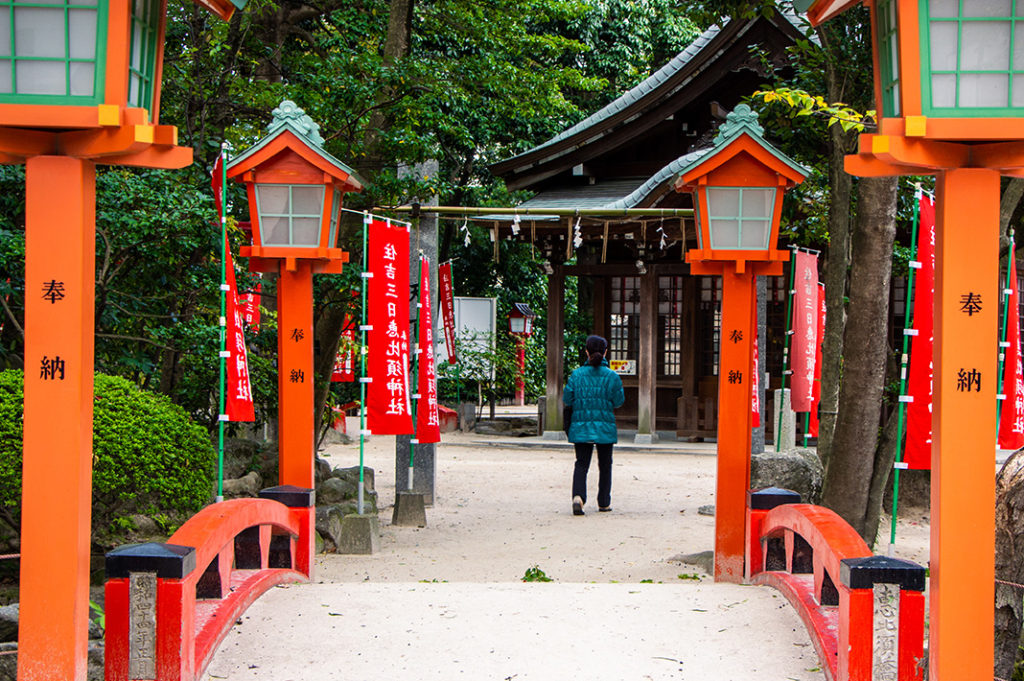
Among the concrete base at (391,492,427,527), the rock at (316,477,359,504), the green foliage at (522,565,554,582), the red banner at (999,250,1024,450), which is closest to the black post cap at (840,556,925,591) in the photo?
the green foliage at (522,565,554,582)

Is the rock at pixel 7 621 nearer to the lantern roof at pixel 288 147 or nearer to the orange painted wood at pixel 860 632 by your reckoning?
the lantern roof at pixel 288 147

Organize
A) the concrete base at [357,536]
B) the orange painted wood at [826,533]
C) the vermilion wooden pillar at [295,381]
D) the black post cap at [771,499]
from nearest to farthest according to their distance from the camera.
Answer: the orange painted wood at [826,533] < the black post cap at [771,499] < the vermilion wooden pillar at [295,381] < the concrete base at [357,536]

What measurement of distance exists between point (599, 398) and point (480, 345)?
1173 centimetres

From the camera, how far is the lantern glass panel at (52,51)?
13.9 ft

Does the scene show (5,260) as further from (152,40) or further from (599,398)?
(599,398)

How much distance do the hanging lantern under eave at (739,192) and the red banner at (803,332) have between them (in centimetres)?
443

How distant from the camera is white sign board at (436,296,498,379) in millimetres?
22156

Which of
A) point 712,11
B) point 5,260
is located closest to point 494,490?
point 712,11

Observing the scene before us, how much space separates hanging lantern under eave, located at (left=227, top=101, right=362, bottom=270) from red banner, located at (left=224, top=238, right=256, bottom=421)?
15.8 inches

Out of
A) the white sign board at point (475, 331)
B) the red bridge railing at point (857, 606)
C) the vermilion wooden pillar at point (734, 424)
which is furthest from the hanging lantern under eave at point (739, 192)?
the white sign board at point (475, 331)

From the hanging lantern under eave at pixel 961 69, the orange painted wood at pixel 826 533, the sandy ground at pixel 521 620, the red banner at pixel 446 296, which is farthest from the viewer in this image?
the red banner at pixel 446 296

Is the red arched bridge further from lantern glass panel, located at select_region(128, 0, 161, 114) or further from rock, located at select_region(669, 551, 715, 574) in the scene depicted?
rock, located at select_region(669, 551, 715, 574)

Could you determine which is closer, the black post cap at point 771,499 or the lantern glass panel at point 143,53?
the lantern glass panel at point 143,53

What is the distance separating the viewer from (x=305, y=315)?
25.1ft
